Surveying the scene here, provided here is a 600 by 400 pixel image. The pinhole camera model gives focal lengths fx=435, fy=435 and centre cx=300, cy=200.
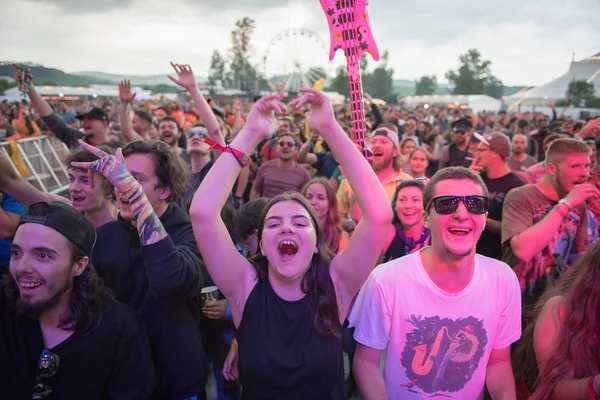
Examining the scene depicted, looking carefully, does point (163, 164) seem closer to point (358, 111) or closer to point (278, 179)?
point (358, 111)

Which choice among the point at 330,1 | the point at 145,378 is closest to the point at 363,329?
the point at 145,378

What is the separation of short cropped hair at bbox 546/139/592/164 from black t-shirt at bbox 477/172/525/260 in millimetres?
865

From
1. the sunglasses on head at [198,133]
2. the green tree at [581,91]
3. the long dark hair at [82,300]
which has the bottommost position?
the long dark hair at [82,300]

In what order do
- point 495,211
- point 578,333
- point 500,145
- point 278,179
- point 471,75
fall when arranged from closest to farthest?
point 578,333 < point 495,211 < point 500,145 < point 278,179 < point 471,75

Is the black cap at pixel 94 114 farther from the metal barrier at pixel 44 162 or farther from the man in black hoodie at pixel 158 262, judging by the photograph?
the metal barrier at pixel 44 162

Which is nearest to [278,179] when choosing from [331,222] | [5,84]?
[331,222]

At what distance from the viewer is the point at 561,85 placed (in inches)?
1533

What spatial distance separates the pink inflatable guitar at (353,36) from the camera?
2406 mm

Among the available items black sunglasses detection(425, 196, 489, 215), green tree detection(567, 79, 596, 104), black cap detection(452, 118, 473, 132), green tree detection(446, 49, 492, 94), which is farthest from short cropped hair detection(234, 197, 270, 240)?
green tree detection(446, 49, 492, 94)

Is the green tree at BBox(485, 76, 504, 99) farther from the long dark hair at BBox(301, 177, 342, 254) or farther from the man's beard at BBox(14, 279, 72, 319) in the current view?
the man's beard at BBox(14, 279, 72, 319)

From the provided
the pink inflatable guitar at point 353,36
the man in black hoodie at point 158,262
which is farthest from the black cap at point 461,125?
the man in black hoodie at point 158,262

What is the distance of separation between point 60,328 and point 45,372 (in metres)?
0.17

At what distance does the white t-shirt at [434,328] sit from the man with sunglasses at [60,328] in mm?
995

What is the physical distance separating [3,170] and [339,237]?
2.35 metres
